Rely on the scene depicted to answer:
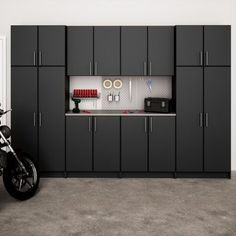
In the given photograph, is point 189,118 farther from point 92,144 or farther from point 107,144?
point 92,144

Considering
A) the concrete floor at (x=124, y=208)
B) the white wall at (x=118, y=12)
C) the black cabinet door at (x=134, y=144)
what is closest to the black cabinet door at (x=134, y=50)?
the white wall at (x=118, y=12)

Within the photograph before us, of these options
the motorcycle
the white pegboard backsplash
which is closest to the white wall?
the white pegboard backsplash

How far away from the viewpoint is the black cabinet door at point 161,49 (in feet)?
18.0

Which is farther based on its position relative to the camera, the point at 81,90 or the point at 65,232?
the point at 81,90

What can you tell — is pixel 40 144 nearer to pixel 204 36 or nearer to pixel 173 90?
pixel 173 90

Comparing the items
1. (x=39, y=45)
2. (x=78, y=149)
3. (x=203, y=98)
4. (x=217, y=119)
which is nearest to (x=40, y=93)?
(x=39, y=45)

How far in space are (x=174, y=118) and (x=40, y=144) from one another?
6.49ft

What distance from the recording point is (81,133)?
18.0 feet

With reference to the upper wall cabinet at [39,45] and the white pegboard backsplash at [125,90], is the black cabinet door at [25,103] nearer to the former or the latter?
the upper wall cabinet at [39,45]

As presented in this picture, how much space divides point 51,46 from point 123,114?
56.2 inches

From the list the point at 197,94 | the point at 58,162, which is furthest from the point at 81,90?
the point at 197,94

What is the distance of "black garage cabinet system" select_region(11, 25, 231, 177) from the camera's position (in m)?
5.43

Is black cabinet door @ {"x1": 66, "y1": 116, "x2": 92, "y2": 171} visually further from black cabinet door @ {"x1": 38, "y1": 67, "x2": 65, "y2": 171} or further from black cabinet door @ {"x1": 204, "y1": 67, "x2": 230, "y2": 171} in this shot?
black cabinet door @ {"x1": 204, "y1": 67, "x2": 230, "y2": 171}

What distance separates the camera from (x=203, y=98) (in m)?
5.44
